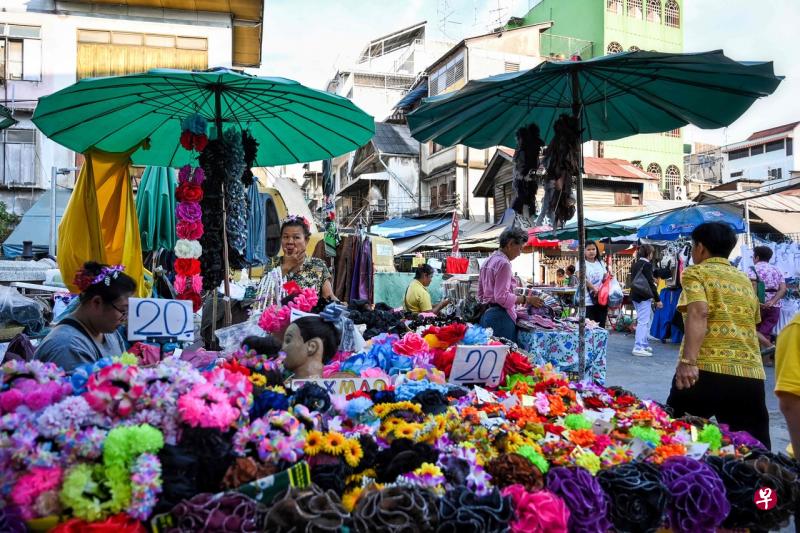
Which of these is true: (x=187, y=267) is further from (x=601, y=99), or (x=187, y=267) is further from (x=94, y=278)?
(x=601, y=99)

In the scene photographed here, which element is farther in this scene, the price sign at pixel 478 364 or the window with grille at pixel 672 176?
the window with grille at pixel 672 176

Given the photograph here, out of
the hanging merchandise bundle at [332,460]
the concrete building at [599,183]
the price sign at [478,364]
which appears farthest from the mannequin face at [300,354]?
the concrete building at [599,183]

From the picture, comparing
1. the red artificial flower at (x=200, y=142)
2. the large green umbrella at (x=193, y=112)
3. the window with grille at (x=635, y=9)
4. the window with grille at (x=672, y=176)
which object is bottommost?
the red artificial flower at (x=200, y=142)

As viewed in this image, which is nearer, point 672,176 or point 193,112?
point 193,112

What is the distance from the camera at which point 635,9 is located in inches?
1225

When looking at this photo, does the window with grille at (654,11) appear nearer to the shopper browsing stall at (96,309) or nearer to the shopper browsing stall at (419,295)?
the shopper browsing stall at (419,295)

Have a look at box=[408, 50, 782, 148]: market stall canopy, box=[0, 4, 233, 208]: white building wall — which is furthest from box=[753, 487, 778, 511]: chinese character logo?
box=[0, 4, 233, 208]: white building wall

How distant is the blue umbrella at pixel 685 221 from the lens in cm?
1126

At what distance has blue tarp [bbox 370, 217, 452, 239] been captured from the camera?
960 inches

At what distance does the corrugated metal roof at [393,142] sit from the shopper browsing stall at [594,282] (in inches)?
870

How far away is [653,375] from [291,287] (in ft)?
18.9

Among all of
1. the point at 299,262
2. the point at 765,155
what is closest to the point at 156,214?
the point at 299,262

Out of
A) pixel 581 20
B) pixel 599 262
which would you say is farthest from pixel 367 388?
pixel 581 20

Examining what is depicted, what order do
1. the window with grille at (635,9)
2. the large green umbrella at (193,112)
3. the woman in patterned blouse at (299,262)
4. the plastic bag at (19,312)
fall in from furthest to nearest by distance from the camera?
the window with grille at (635,9), the plastic bag at (19,312), the woman in patterned blouse at (299,262), the large green umbrella at (193,112)
